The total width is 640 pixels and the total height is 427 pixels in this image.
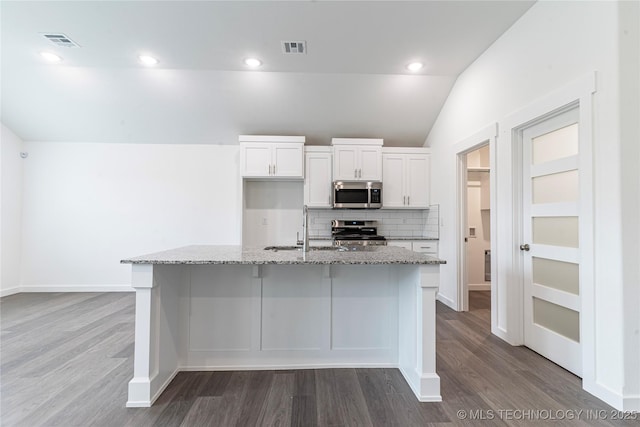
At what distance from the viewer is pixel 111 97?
3865 mm

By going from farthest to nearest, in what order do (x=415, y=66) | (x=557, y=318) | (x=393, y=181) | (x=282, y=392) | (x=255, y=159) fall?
(x=393, y=181)
(x=255, y=159)
(x=415, y=66)
(x=557, y=318)
(x=282, y=392)

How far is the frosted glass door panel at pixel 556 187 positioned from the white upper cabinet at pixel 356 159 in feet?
7.02

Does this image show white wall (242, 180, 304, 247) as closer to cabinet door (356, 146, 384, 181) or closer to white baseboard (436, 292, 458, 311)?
cabinet door (356, 146, 384, 181)

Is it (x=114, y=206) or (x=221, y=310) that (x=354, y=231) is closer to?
(x=221, y=310)

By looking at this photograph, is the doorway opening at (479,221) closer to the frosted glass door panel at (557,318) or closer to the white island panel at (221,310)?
the frosted glass door panel at (557,318)

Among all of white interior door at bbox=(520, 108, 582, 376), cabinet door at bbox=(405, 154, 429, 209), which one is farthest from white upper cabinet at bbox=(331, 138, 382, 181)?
white interior door at bbox=(520, 108, 582, 376)

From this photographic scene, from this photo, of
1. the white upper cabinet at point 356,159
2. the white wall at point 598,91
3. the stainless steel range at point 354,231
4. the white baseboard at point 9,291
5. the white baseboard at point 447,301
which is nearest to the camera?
the white wall at point 598,91

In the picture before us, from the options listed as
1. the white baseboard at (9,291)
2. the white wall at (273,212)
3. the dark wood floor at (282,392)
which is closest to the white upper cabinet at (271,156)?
the white wall at (273,212)

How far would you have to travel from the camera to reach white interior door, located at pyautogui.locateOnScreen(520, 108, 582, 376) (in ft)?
7.09

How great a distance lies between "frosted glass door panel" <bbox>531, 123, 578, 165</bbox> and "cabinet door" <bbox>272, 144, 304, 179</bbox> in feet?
9.18

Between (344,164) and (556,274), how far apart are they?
111 inches

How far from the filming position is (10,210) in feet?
14.3

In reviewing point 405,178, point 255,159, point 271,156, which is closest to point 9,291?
point 255,159

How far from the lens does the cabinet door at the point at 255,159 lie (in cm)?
426
